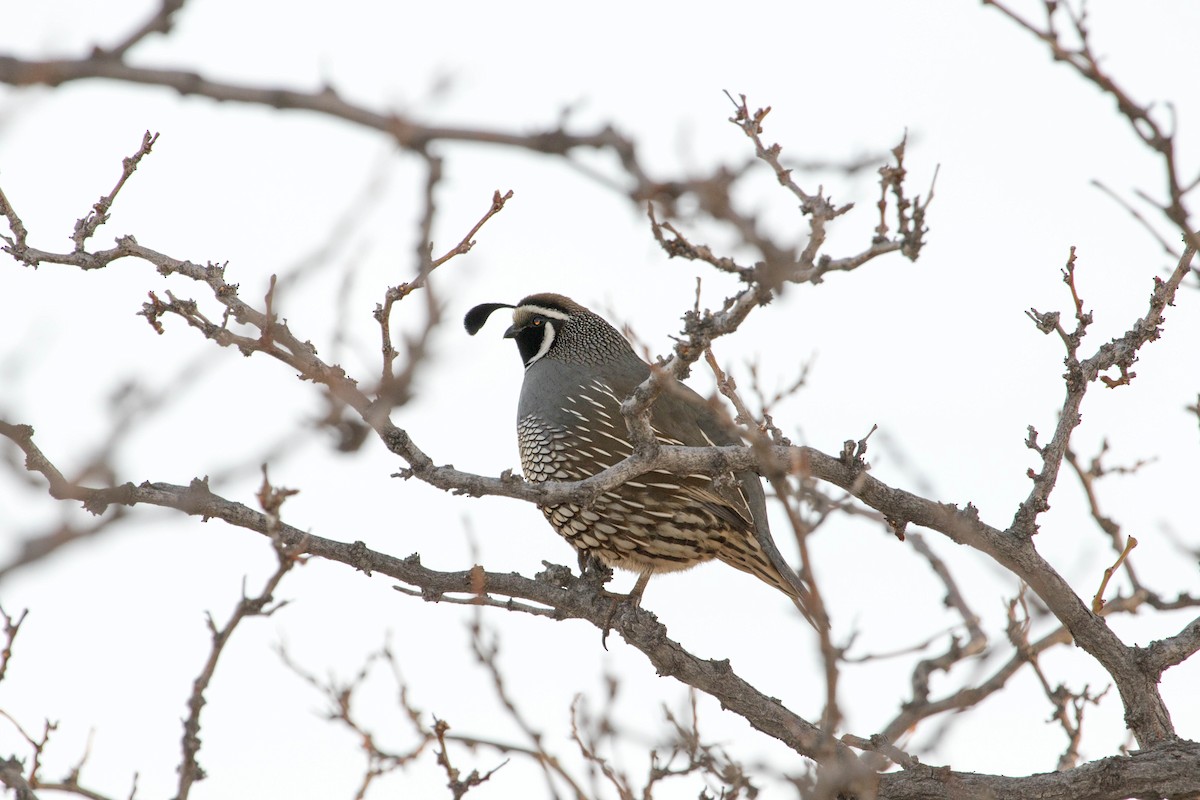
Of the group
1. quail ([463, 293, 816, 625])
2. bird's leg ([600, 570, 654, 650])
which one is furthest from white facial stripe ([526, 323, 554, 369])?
bird's leg ([600, 570, 654, 650])

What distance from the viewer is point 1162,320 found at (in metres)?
4.12

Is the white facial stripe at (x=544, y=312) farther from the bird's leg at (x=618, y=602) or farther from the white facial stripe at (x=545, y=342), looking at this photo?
the bird's leg at (x=618, y=602)

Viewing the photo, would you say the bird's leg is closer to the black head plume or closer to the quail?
the quail

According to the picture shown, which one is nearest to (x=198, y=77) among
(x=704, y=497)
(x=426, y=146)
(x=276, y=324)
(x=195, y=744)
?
(x=426, y=146)

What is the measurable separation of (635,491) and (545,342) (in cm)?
150

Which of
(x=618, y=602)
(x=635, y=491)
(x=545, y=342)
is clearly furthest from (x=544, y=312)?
(x=618, y=602)

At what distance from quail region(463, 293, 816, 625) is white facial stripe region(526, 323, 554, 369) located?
30 centimetres

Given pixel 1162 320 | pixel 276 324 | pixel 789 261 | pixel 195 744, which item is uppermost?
pixel 1162 320

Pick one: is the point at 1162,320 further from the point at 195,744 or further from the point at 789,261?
the point at 195,744

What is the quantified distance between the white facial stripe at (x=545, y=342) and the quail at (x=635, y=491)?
30cm

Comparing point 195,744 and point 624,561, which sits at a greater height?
point 624,561

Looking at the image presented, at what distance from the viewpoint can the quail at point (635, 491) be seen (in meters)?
5.48

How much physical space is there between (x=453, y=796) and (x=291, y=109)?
8.10 feet

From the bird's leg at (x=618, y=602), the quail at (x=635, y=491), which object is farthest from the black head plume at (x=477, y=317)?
the bird's leg at (x=618, y=602)
